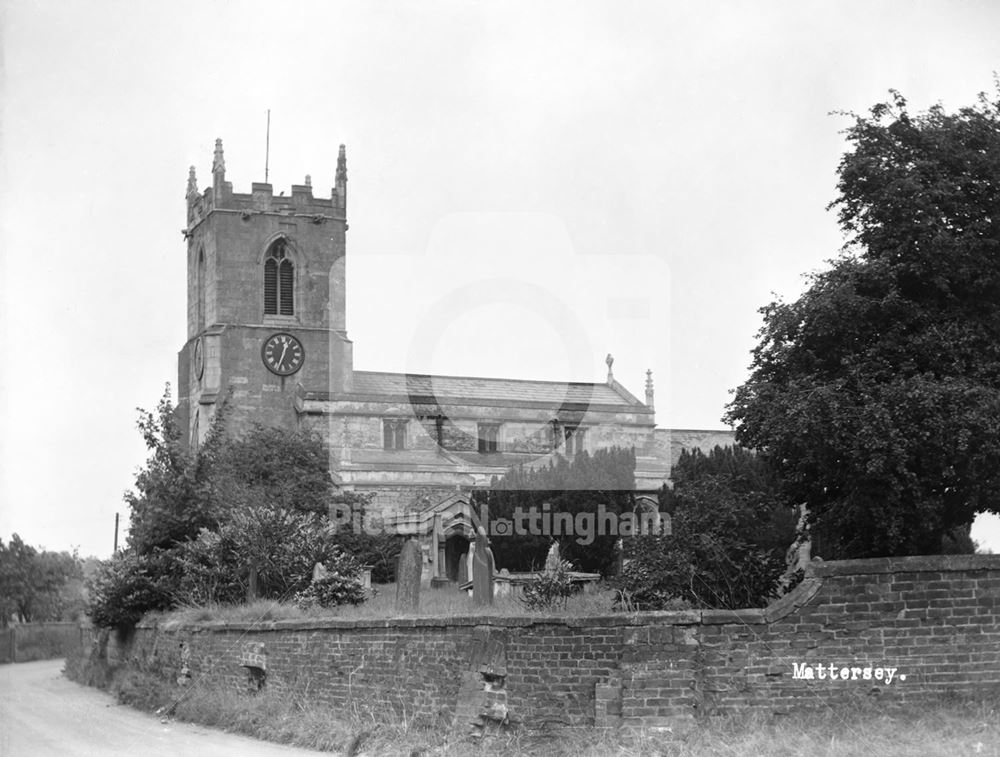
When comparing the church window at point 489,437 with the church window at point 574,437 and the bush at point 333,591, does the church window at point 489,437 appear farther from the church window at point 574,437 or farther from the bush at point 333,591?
the bush at point 333,591

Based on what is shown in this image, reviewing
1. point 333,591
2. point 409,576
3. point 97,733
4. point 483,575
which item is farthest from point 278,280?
point 483,575

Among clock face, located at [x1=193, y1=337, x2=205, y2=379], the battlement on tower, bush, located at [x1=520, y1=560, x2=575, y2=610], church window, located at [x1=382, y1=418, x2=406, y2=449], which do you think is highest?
the battlement on tower

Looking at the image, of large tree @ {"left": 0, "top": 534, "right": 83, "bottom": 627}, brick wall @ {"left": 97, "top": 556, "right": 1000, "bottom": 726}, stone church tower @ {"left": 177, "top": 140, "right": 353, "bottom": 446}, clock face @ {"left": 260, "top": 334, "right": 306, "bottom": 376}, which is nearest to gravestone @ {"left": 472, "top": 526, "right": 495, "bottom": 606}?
brick wall @ {"left": 97, "top": 556, "right": 1000, "bottom": 726}

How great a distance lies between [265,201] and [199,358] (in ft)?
27.6

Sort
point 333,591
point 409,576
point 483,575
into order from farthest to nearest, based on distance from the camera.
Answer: point 333,591 → point 409,576 → point 483,575

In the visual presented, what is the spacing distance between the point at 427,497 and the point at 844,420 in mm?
44919

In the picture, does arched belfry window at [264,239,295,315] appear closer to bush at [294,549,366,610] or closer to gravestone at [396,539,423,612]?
bush at [294,549,366,610]

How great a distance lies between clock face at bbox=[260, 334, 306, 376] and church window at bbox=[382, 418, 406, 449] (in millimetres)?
5639

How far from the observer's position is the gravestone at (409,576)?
21047mm

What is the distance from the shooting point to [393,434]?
219ft

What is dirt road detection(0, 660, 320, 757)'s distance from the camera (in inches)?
682

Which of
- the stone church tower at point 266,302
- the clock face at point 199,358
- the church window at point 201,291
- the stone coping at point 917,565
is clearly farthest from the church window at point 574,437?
the stone coping at point 917,565

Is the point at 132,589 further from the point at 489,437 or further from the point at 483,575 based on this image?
the point at 489,437

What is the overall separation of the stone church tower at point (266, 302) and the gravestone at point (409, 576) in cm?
4616
